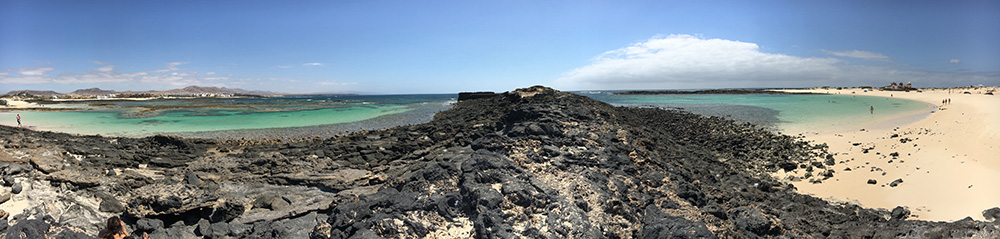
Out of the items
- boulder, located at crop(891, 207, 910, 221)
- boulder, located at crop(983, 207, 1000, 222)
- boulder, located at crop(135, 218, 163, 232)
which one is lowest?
boulder, located at crop(891, 207, 910, 221)

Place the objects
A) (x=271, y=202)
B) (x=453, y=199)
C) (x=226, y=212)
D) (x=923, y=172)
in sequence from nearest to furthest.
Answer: (x=453, y=199) → (x=226, y=212) → (x=271, y=202) → (x=923, y=172)

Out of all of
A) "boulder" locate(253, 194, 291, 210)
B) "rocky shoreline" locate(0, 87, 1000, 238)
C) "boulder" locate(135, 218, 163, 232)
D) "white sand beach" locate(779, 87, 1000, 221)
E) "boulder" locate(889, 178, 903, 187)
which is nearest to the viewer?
"rocky shoreline" locate(0, 87, 1000, 238)

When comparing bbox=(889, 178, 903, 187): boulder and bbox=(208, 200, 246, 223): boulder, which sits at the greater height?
bbox=(208, 200, 246, 223): boulder

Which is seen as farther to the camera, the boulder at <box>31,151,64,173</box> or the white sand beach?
the white sand beach

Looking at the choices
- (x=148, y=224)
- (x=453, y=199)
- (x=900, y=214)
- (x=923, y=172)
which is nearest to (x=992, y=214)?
(x=900, y=214)

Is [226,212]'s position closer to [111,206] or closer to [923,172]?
[111,206]

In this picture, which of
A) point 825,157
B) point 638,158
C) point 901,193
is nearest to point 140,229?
point 638,158

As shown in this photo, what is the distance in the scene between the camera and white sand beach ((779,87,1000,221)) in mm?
8002

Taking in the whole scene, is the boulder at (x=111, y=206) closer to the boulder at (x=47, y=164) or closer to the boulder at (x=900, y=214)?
the boulder at (x=47, y=164)

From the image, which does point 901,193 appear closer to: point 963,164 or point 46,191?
point 963,164

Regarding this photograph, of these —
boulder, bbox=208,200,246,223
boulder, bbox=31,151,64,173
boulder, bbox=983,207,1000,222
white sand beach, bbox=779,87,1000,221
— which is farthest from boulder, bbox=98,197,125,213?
boulder, bbox=983,207,1000,222

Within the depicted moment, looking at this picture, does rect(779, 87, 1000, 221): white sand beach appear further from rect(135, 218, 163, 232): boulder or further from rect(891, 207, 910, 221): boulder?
rect(135, 218, 163, 232): boulder

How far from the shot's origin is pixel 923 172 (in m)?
10.2

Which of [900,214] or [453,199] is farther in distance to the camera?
[900,214]
